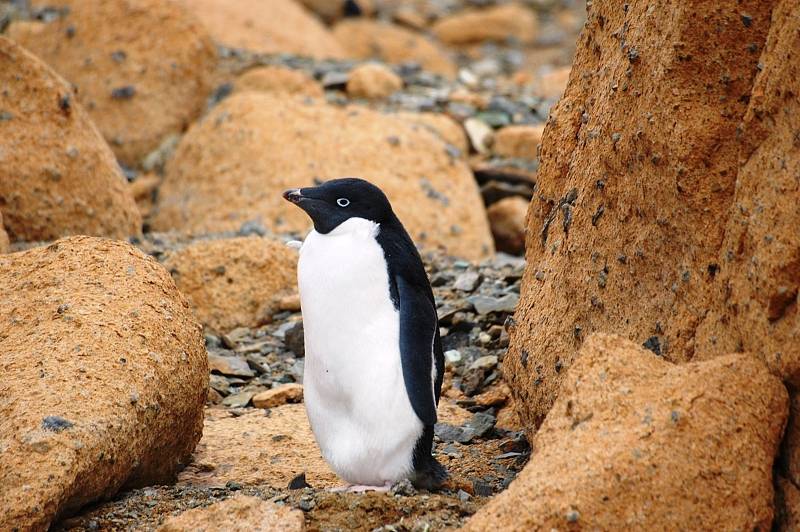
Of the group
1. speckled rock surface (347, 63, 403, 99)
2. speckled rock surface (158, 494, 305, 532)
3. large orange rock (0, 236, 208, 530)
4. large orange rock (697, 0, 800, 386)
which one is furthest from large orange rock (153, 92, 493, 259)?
large orange rock (697, 0, 800, 386)

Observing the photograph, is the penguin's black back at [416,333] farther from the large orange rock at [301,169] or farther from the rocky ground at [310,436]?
the large orange rock at [301,169]

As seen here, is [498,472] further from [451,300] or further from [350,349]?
[451,300]

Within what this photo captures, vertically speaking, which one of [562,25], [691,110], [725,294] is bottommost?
[562,25]

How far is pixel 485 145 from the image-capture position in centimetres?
1114

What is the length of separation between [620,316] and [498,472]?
0.91m

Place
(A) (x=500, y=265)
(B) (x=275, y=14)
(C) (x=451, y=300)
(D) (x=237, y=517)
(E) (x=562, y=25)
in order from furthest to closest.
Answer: (E) (x=562, y=25)
(B) (x=275, y=14)
(A) (x=500, y=265)
(C) (x=451, y=300)
(D) (x=237, y=517)

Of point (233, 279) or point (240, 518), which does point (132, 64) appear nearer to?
point (233, 279)

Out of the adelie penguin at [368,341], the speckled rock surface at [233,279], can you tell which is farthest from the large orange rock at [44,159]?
the adelie penguin at [368,341]

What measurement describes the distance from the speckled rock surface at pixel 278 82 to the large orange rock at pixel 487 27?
789 centimetres

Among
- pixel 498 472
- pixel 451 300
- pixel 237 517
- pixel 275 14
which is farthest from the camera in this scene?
pixel 275 14

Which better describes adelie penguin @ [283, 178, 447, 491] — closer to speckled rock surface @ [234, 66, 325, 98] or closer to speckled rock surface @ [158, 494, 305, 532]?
speckled rock surface @ [158, 494, 305, 532]

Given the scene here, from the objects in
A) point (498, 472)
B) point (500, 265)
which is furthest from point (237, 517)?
point (500, 265)

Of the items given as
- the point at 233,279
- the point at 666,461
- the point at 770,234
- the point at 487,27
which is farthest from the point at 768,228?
the point at 487,27

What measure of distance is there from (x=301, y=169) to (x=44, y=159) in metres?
2.04
